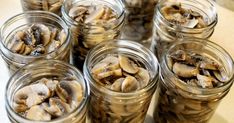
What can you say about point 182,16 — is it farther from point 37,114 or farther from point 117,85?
point 37,114

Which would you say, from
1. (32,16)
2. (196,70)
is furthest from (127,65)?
(32,16)

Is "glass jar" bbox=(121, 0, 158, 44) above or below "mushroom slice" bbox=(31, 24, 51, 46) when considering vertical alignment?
below

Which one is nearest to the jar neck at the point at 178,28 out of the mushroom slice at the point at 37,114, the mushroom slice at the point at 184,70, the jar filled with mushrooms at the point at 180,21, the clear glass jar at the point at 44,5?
the jar filled with mushrooms at the point at 180,21

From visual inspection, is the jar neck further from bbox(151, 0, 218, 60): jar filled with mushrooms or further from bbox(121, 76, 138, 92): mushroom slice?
bbox(121, 76, 138, 92): mushroom slice

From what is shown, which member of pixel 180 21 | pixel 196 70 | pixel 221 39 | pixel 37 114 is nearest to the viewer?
pixel 37 114

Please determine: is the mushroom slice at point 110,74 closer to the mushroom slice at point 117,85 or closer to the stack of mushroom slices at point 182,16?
the mushroom slice at point 117,85

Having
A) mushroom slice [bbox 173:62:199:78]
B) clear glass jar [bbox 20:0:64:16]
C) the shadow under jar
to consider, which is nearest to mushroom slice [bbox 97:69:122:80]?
the shadow under jar
